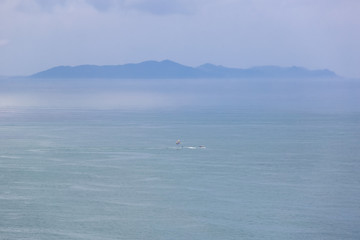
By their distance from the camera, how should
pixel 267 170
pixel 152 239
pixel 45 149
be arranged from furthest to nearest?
1. pixel 45 149
2. pixel 267 170
3. pixel 152 239

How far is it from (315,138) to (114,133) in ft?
63.7

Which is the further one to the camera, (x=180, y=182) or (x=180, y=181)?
(x=180, y=181)

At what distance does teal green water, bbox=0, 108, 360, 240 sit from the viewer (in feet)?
106

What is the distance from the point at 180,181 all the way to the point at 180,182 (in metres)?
0.28

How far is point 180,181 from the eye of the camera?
41.5 m

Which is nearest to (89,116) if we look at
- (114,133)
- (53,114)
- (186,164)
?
(53,114)

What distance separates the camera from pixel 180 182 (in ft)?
135

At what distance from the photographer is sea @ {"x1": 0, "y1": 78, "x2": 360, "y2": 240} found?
106 feet

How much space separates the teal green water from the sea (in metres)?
0.07

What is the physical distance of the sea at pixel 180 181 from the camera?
106ft

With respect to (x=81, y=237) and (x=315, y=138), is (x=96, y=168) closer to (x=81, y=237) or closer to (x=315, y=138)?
(x=81, y=237)

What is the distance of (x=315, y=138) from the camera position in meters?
59.1

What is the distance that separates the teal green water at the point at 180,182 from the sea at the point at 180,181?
7 cm

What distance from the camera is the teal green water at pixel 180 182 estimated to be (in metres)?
32.2
